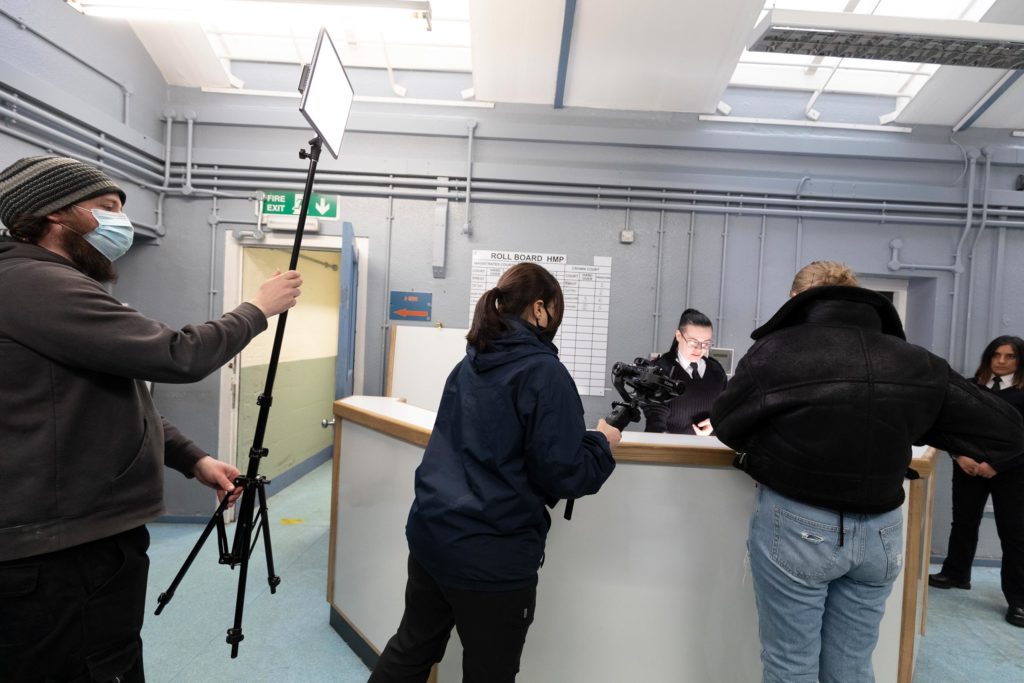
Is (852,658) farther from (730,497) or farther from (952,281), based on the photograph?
(952,281)

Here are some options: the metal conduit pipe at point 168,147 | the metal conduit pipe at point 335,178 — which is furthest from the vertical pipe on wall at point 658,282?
the metal conduit pipe at point 168,147

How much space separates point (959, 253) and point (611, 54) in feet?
9.36

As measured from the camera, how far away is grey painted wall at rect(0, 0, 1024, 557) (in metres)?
3.90

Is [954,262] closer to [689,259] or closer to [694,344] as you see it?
[689,259]

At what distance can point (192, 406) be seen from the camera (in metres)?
3.98

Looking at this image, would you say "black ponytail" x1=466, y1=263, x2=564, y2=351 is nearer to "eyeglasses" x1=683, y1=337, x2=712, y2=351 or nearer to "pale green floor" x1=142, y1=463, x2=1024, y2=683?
"pale green floor" x1=142, y1=463, x2=1024, y2=683

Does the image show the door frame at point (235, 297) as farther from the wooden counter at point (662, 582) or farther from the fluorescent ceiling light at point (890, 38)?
the fluorescent ceiling light at point (890, 38)

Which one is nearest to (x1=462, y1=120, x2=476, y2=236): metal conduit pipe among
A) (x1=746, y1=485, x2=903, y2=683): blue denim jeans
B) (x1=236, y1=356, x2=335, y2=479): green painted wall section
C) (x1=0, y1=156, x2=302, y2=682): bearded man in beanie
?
(x1=236, y1=356, x2=335, y2=479): green painted wall section

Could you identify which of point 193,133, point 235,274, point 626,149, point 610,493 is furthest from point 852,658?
point 193,133

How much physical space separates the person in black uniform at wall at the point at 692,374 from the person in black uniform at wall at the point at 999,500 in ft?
5.16

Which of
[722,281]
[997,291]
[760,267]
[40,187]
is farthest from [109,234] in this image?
[997,291]

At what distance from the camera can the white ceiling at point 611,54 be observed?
3119 mm

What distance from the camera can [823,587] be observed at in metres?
1.44

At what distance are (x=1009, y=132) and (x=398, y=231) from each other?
175 inches
